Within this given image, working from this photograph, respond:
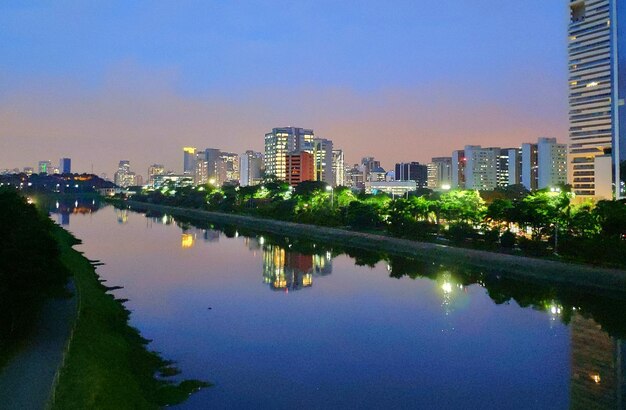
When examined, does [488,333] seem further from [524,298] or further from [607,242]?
[607,242]

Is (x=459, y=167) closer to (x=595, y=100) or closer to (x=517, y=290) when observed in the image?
(x=595, y=100)

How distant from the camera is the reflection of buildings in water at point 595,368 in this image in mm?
10484

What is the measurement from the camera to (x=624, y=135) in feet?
191

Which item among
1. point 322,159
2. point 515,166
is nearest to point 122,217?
point 322,159

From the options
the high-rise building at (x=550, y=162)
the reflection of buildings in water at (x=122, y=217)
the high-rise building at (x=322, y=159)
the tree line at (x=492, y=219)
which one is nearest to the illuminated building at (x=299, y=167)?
the high-rise building at (x=322, y=159)

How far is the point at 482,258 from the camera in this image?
26.7 metres

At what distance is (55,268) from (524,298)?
17.0 m

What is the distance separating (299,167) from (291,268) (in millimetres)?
84875

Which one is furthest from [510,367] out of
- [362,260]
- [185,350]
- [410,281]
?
[362,260]

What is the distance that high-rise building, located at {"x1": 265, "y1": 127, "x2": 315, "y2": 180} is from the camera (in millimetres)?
124431

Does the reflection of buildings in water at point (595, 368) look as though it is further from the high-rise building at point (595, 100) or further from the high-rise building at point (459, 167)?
the high-rise building at point (459, 167)

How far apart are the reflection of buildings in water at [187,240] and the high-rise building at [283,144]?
253 ft

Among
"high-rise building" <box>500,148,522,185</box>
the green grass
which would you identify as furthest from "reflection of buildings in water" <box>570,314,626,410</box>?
"high-rise building" <box>500,148,522,185</box>

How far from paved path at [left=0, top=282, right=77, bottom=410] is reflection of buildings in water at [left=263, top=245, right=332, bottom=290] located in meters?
11.4
